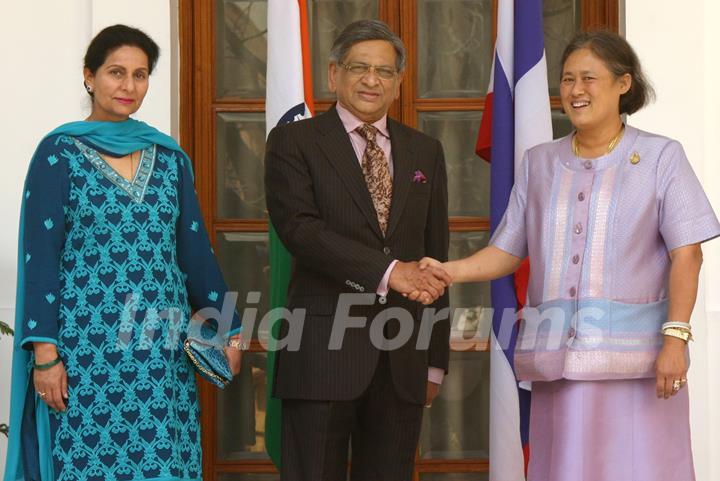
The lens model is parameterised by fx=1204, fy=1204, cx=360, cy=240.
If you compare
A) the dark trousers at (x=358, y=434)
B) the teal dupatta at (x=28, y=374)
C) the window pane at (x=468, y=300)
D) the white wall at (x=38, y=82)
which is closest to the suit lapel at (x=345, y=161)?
the dark trousers at (x=358, y=434)

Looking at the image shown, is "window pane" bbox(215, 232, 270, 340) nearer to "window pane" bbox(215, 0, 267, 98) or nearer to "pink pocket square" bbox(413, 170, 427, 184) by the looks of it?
"window pane" bbox(215, 0, 267, 98)

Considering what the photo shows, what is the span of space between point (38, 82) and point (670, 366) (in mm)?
2682

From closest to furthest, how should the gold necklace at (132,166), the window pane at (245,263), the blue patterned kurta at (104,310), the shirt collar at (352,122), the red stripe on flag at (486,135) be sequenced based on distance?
the blue patterned kurta at (104,310)
the gold necklace at (132,166)
the shirt collar at (352,122)
the red stripe on flag at (486,135)
the window pane at (245,263)

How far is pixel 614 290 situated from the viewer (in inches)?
116

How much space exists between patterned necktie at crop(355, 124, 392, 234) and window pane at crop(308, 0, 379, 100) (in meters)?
1.44

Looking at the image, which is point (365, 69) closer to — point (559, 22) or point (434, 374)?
point (434, 374)

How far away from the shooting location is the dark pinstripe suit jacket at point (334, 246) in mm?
3248

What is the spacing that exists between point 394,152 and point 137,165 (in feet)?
2.37

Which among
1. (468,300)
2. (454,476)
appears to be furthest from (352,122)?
(454,476)

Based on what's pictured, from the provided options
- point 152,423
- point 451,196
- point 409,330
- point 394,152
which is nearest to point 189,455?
point 152,423

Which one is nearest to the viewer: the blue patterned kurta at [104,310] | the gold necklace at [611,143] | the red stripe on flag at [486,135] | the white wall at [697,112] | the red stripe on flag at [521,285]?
the gold necklace at [611,143]

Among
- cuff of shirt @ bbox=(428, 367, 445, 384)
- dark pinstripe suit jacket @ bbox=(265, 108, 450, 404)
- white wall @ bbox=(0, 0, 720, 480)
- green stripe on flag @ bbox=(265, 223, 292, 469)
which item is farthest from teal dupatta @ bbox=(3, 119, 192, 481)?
white wall @ bbox=(0, 0, 720, 480)

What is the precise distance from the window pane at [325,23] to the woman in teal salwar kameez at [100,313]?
5.12ft

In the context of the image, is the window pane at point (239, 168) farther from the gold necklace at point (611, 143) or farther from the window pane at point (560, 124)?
the gold necklace at point (611, 143)
